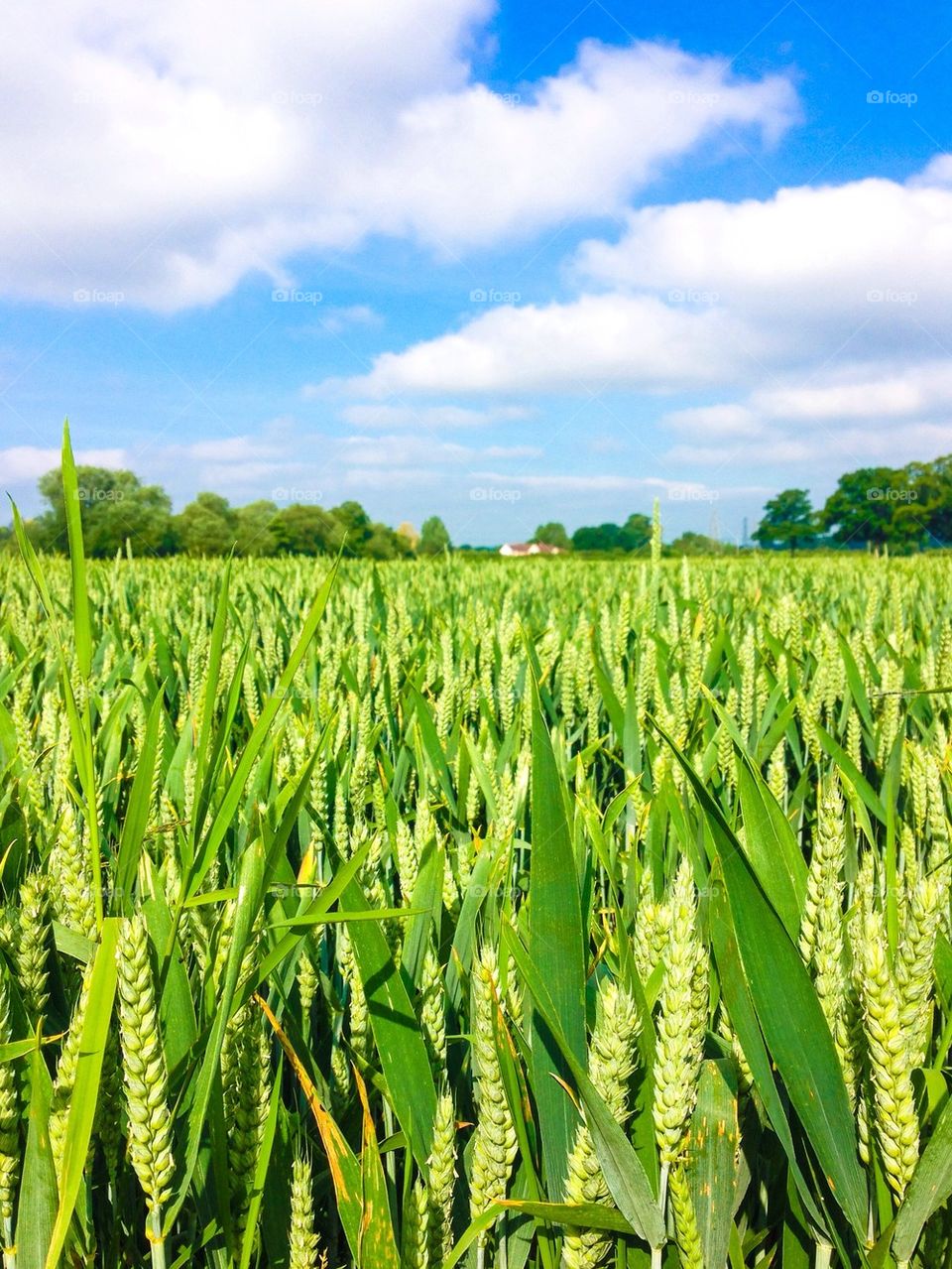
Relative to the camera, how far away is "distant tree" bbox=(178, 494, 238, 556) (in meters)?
16.6

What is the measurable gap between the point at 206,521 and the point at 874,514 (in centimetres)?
4641

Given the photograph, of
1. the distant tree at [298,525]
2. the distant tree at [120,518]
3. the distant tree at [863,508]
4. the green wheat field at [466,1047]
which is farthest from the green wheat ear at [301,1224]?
the distant tree at [863,508]

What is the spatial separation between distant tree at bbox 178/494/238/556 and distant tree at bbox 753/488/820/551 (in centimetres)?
3987

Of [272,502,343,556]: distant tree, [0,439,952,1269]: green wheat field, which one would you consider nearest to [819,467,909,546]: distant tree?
[272,502,343,556]: distant tree

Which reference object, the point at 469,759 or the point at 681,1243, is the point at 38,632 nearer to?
the point at 469,759

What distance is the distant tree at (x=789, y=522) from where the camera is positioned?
52.9 m

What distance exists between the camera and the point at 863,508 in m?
52.1

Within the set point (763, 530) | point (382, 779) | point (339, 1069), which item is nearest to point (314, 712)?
point (382, 779)

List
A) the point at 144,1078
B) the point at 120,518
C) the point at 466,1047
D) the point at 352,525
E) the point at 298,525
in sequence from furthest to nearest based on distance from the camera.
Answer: the point at 298,525
the point at 120,518
the point at 352,525
the point at 466,1047
the point at 144,1078

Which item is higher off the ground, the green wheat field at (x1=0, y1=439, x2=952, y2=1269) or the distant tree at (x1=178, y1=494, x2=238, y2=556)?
the distant tree at (x1=178, y1=494, x2=238, y2=556)

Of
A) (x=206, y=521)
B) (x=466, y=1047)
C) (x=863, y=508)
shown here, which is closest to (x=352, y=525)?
(x=466, y=1047)

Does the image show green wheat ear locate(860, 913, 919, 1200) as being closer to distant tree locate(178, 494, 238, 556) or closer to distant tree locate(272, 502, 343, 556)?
distant tree locate(178, 494, 238, 556)

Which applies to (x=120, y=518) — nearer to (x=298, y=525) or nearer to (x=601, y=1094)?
(x=298, y=525)

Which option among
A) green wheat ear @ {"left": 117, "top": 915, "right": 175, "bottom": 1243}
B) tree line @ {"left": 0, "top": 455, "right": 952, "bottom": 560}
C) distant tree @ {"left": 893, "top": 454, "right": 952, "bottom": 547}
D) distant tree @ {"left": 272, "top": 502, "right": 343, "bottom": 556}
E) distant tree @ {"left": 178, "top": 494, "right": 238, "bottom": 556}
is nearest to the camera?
green wheat ear @ {"left": 117, "top": 915, "right": 175, "bottom": 1243}
